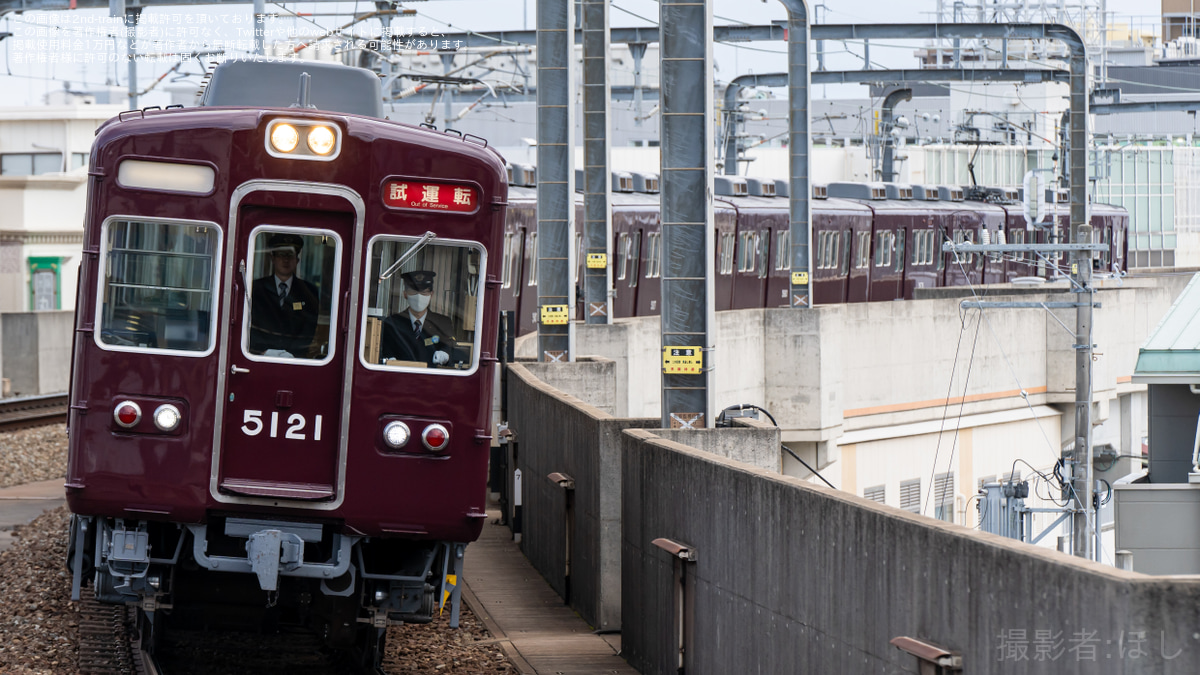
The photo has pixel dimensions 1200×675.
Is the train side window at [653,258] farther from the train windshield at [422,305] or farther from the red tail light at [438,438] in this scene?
the red tail light at [438,438]

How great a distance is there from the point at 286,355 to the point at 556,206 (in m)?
12.1

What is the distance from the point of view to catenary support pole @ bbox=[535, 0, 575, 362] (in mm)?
20219

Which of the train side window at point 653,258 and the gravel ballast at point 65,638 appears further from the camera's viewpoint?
the train side window at point 653,258

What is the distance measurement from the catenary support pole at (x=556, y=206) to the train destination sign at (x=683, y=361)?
7.50m

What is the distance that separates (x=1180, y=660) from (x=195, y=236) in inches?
219

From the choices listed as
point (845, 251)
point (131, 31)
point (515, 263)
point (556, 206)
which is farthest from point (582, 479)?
point (845, 251)

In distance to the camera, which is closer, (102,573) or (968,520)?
(102,573)

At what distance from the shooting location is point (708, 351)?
13094 mm

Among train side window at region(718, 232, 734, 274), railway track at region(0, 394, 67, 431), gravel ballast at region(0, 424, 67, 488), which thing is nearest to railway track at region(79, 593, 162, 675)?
gravel ballast at region(0, 424, 67, 488)

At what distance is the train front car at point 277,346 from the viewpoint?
848 centimetres

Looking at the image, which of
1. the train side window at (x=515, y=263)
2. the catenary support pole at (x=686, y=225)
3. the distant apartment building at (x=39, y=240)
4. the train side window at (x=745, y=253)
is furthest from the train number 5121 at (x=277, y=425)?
the distant apartment building at (x=39, y=240)

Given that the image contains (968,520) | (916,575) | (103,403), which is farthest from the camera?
(968,520)

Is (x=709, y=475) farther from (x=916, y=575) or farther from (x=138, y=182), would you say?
(x=138, y=182)

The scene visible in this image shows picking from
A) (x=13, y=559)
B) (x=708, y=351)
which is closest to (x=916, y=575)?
(x=708, y=351)
